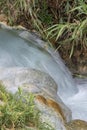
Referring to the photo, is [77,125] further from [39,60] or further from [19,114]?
[39,60]

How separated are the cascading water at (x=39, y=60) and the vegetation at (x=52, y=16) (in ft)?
0.52

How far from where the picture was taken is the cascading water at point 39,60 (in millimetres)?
4105

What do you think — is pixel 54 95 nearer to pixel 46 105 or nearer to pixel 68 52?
pixel 46 105

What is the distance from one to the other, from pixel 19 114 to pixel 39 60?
201cm

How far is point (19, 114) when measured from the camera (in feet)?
8.25

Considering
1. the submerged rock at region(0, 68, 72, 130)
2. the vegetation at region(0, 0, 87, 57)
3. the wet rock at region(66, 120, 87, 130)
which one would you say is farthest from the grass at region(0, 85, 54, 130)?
the vegetation at region(0, 0, 87, 57)

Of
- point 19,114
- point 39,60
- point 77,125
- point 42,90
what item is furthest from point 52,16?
point 19,114

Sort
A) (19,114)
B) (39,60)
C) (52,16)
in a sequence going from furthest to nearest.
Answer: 1. (52,16)
2. (39,60)
3. (19,114)

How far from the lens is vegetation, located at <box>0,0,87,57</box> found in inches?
171

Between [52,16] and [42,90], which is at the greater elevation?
[52,16]

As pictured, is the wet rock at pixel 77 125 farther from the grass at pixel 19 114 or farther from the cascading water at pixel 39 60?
the grass at pixel 19 114

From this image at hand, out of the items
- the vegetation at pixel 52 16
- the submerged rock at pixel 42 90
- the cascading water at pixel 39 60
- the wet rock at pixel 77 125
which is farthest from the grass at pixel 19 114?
the vegetation at pixel 52 16

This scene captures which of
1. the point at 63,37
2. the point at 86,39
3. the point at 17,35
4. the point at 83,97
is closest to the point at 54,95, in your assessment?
the point at 83,97

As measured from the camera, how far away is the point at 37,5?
4680 mm
